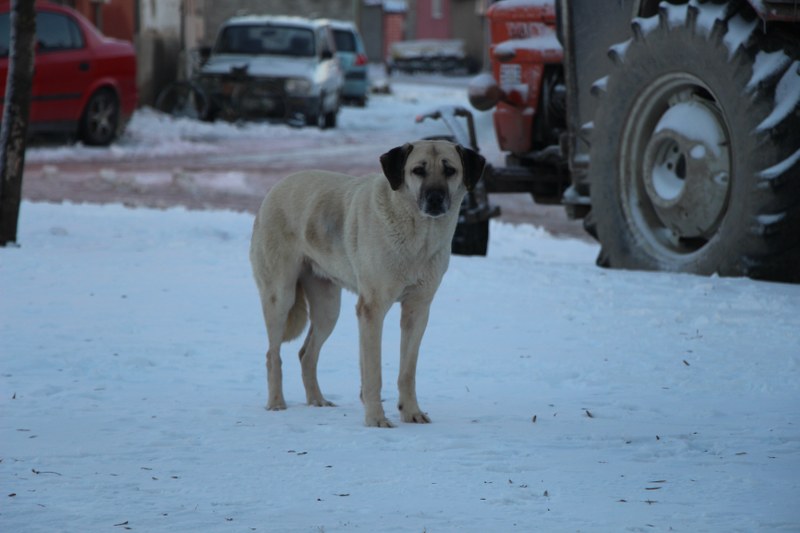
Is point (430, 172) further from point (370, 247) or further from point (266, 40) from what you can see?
point (266, 40)

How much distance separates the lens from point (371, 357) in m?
5.15

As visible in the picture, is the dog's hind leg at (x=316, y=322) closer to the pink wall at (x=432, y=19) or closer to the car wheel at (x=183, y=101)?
the car wheel at (x=183, y=101)

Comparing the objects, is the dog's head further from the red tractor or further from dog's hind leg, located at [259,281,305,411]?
the red tractor

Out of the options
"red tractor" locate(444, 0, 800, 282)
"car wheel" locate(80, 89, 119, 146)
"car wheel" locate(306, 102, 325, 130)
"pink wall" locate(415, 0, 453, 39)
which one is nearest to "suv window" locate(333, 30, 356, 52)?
"car wheel" locate(306, 102, 325, 130)

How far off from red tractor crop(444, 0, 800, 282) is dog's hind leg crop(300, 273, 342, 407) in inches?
103

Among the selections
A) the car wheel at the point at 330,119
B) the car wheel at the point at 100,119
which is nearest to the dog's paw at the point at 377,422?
the car wheel at the point at 100,119

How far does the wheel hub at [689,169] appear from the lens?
7562mm

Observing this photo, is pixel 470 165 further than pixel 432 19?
No

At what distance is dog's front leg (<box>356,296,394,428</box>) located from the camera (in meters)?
5.10

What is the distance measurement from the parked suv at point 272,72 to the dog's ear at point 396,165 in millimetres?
17697

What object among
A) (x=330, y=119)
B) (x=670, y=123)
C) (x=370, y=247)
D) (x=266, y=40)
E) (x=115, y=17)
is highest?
(x=115, y=17)

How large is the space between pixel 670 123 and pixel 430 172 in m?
3.19

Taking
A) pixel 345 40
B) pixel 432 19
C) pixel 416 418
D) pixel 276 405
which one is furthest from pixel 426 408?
pixel 432 19

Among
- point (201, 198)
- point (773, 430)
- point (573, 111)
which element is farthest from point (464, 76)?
point (773, 430)
